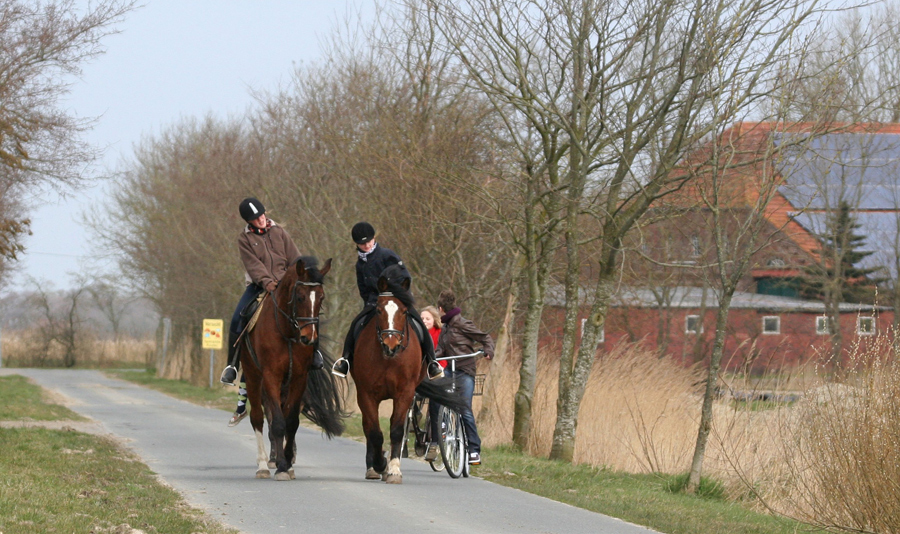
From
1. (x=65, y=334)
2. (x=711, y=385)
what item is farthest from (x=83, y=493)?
(x=65, y=334)

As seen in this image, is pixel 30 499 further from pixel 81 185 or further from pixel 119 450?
pixel 81 185

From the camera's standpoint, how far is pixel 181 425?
2197cm

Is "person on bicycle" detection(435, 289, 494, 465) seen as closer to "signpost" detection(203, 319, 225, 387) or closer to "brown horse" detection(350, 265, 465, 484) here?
"brown horse" detection(350, 265, 465, 484)

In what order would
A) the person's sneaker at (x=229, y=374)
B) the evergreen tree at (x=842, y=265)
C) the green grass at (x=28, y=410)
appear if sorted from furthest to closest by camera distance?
the evergreen tree at (x=842, y=265) → the green grass at (x=28, y=410) → the person's sneaker at (x=229, y=374)

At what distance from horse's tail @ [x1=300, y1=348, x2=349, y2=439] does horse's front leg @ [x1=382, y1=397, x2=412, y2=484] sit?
1547mm

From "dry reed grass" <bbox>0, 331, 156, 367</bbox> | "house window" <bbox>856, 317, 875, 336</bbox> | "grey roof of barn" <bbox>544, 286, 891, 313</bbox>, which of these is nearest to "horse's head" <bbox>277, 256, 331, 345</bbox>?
"house window" <bbox>856, 317, 875, 336</bbox>

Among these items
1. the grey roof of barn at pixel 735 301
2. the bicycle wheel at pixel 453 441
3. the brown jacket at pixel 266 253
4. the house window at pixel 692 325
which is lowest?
the bicycle wheel at pixel 453 441

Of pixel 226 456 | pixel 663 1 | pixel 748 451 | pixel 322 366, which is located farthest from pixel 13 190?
pixel 748 451

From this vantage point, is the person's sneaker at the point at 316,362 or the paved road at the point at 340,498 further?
the person's sneaker at the point at 316,362

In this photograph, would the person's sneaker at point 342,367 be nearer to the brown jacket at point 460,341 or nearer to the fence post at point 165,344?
the brown jacket at point 460,341

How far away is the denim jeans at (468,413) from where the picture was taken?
12.9 m

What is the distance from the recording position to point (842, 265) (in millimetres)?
45531

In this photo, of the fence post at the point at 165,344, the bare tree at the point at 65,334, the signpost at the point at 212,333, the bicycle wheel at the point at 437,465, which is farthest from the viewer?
the bare tree at the point at 65,334

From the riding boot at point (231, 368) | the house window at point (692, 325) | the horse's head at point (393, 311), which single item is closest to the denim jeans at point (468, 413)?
the horse's head at point (393, 311)
